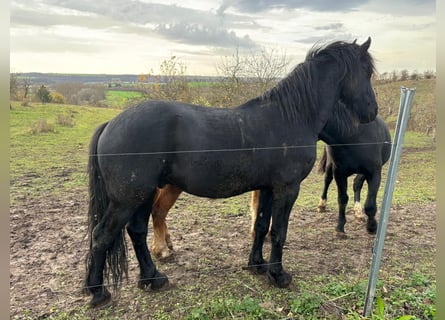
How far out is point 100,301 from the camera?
2.70m

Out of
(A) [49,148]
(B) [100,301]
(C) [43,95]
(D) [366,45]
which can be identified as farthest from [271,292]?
(C) [43,95]

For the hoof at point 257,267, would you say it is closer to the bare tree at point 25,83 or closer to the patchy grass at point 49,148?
the patchy grass at point 49,148

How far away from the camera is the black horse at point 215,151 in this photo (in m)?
2.47

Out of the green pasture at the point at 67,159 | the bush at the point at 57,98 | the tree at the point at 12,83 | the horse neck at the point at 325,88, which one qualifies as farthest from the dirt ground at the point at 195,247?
the bush at the point at 57,98

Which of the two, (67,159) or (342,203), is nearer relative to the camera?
(342,203)

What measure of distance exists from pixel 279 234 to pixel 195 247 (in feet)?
4.07

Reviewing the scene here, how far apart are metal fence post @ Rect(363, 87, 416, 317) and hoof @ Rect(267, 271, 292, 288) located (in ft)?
2.21

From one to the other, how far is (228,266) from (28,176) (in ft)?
16.1

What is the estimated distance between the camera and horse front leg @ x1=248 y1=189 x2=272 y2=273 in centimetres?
319

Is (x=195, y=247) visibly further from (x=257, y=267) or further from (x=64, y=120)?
(x=64, y=120)

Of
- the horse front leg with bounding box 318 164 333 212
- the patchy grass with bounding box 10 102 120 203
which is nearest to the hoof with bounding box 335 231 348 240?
the horse front leg with bounding box 318 164 333 212

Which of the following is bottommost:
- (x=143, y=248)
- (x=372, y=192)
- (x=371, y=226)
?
(x=371, y=226)

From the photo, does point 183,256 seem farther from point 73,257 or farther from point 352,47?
point 352,47

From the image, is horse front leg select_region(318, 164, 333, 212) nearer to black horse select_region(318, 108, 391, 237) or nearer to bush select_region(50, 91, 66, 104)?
black horse select_region(318, 108, 391, 237)
